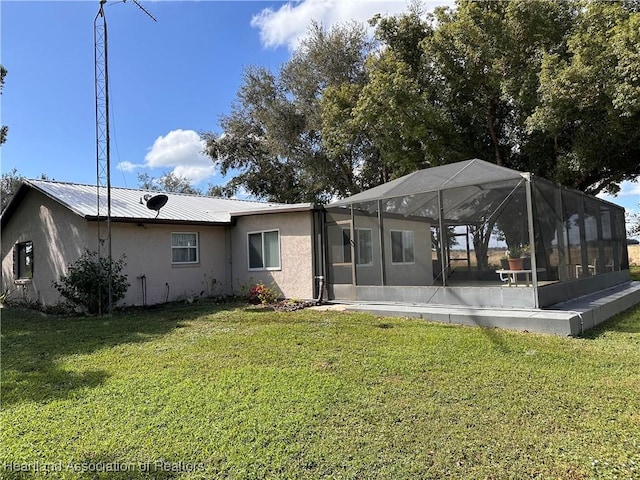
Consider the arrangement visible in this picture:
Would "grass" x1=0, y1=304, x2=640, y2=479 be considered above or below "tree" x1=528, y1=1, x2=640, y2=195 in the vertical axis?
below

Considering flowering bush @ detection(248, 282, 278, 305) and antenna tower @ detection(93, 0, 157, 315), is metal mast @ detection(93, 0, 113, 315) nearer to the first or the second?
antenna tower @ detection(93, 0, 157, 315)

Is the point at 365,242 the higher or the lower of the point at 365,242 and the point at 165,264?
the higher

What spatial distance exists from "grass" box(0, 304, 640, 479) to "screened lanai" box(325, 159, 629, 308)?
1.68 metres

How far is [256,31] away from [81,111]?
632 centimetres

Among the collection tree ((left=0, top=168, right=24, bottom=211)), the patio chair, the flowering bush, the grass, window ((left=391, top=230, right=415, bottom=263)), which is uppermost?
tree ((left=0, top=168, right=24, bottom=211))

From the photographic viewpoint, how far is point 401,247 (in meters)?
10.0

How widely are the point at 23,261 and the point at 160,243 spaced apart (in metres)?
5.30

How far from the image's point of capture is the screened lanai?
7910mm

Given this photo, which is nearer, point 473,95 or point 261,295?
point 261,295

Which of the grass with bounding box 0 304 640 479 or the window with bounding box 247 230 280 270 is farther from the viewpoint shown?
the window with bounding box 247 230 280 270

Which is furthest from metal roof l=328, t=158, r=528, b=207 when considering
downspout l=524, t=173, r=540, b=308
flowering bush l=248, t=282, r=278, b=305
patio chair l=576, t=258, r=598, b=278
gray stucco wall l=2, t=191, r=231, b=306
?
gray stucco wall l=2, t=191, r=231, b=306

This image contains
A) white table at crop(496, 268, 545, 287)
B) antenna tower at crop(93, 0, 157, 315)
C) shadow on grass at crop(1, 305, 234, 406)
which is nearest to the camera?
shadow on grass at crop(1, 305, 234, 406)

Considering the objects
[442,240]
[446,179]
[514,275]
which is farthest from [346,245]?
[514,275]

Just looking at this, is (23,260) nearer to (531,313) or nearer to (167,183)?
(531,313)
